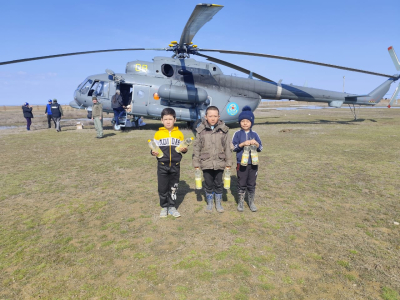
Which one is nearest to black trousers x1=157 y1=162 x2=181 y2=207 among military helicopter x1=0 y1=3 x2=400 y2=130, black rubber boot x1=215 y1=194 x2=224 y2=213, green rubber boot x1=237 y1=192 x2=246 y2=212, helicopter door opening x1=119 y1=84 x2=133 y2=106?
black rubber boot x1=215 y1=194 x2=224 y2=213

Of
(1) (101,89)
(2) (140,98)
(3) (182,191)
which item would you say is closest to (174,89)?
(2) (140,98)

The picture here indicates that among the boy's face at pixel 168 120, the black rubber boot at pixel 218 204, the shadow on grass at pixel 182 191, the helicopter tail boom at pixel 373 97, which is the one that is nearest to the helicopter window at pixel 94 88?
the shadow on grass at pixel 182 191

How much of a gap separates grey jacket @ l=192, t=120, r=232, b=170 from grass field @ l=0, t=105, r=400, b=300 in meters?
0.91

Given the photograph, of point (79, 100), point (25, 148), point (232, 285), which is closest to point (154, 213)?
point (232, 285)

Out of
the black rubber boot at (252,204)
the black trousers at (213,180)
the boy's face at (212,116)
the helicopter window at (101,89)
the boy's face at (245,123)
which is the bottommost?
the black rubber boot at (252,204)

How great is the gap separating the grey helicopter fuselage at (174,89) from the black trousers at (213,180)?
8.52 meters

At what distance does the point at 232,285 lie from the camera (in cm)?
248

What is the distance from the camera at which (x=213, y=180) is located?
13.9ft

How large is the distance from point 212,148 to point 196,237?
4.78 feet

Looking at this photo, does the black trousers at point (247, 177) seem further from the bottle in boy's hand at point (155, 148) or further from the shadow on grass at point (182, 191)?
the bottle in boy's hand at point (155, 148)

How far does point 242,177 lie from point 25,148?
921 cm

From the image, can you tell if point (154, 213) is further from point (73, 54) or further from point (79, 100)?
point (79, 100)

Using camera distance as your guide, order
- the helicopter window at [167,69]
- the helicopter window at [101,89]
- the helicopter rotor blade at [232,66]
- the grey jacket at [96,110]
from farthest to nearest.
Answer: the helicopter window at [101,89]
the helicopter window at [167,69]
the helicopter rotor blade at [232,66]
the grey jacket at [96,110]

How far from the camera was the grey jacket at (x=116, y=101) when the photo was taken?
12.3 metres
